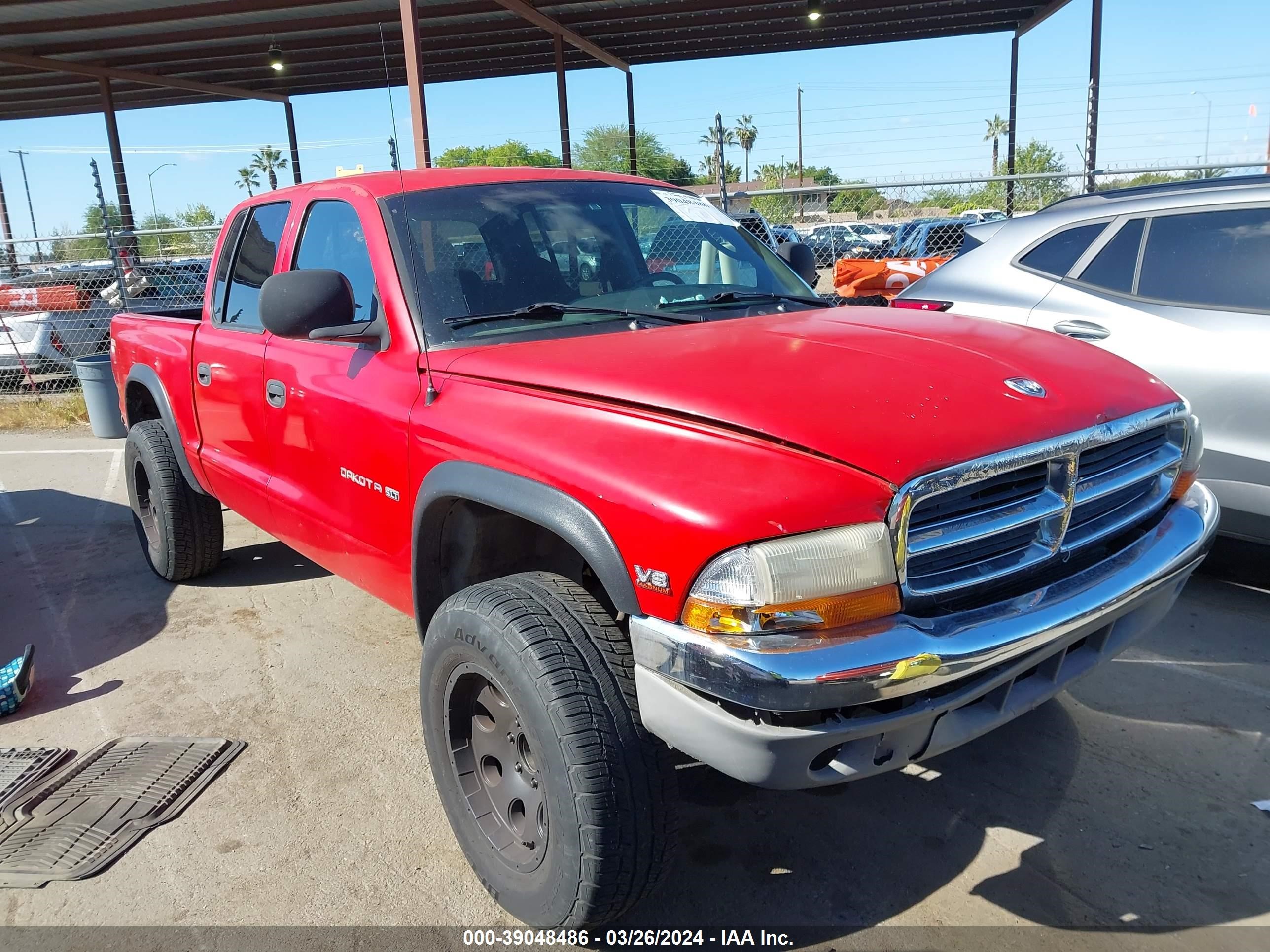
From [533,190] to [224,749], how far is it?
2.28 m

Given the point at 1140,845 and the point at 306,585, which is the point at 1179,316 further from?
the point at 306,585

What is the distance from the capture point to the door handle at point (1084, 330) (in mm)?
4234

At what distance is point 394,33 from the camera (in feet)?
51.5

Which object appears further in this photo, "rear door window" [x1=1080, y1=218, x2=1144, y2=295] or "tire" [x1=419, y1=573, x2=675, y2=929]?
"rear door window" [x1=1080, y1=218, x2=1144, y2=295]

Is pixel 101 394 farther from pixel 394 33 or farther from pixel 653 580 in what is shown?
pixel 394 33

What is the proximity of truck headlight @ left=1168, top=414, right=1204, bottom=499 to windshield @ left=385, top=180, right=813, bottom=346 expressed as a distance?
49.3 inches

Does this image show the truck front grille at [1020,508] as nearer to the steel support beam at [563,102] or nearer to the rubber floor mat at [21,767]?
the rubber floor mat at [21,767]

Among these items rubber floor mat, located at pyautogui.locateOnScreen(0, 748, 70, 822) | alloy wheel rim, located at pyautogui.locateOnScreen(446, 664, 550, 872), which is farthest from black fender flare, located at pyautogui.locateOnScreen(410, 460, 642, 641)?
rubber floor mat, located at pyautogui.locateOnScreen(0, 748, 70, 822)

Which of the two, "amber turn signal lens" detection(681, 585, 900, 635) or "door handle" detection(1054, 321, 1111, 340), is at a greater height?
"door handle" detection(1054, 321, 1111, 340)

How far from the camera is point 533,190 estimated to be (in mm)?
3242

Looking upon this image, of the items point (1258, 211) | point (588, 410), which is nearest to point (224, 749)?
point (588, 410)

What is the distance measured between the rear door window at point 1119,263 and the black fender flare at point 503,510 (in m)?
3.44

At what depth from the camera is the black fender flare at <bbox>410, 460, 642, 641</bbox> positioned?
193 centimetres

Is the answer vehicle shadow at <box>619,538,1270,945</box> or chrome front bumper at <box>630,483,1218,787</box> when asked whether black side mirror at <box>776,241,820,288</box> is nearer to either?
vehicle shadow at <box>619,538,1270,945</box>
